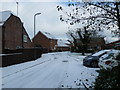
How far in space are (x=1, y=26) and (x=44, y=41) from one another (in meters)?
44.5

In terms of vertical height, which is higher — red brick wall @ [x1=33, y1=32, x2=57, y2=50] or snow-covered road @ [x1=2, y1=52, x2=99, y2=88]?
red brick wall @ [x1=33, y1=32, x2=57, y2=50]

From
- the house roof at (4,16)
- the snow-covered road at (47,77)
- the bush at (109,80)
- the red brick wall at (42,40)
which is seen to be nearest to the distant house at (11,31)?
the house roof at (4,16)

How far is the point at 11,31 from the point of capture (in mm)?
35938

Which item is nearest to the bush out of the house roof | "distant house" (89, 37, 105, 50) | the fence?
the fence

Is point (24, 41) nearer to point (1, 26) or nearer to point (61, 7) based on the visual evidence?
point (1, 26)

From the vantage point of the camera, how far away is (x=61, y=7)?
24.9ft

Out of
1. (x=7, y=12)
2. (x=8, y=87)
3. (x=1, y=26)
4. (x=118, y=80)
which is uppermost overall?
(x=7, y=12)

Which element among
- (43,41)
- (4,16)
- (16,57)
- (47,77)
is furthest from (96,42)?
(47,77)

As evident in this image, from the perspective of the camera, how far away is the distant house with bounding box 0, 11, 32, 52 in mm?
32134

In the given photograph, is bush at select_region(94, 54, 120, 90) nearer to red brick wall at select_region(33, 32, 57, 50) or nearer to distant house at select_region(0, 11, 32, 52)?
distant house at select_region(0, 11, 32, 52)

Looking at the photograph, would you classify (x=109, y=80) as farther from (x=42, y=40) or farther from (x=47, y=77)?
(x=42, y=40)

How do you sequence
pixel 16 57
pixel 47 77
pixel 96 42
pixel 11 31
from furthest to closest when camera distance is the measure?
1. pixel 96 42
2. pixel 11 31
3. pixel 16 57
4. pixel 47 77

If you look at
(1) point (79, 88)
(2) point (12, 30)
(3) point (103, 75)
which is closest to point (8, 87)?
(1) point (79, 88)

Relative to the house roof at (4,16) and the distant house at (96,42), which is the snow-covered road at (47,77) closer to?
the house roof at (4,16)
